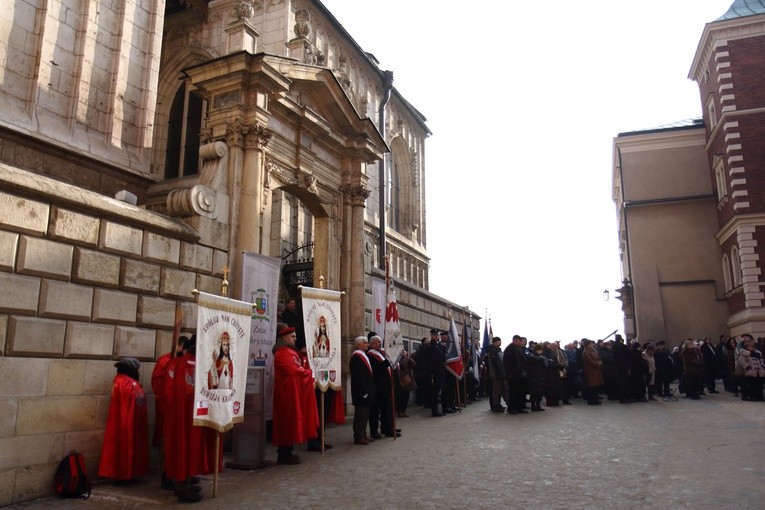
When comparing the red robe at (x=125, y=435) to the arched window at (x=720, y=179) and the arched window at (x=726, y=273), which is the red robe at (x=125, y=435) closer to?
the arched window at (x=720, y=179)

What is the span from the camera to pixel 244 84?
11.4 meters

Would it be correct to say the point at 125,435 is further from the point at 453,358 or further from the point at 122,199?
the point at 453,358

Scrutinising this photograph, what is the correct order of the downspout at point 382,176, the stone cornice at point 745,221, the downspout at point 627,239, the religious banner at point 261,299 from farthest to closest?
the downspout at point 627,239
the stone cornice at point 745,221
the downspout at point 382,176
the religious banner at point 261,299

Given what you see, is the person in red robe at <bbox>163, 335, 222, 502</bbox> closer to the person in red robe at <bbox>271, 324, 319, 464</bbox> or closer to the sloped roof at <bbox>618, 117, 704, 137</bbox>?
the person in red robe at <bbox>271, 324, 319, 464</bbox>

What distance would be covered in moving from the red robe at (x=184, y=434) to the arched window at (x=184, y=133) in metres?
15.1

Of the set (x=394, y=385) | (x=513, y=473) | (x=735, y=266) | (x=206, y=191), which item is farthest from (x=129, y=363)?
(x=735, y=266)

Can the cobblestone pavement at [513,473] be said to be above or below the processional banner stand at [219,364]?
below

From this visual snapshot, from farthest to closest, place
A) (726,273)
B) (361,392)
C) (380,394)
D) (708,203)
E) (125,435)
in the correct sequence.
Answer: (708,203), (726,273), (380,394), (361,392), (125,435)

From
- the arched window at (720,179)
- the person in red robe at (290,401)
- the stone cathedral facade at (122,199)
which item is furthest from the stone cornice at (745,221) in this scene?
the person in red robe at (290,401)

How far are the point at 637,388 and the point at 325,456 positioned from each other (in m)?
11.6

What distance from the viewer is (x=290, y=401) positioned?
8.23 meters

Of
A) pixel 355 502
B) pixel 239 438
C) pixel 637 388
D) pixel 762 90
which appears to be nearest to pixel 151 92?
pixel 239 438

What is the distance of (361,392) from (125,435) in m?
3.74

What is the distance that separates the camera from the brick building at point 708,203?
26.4 metres
